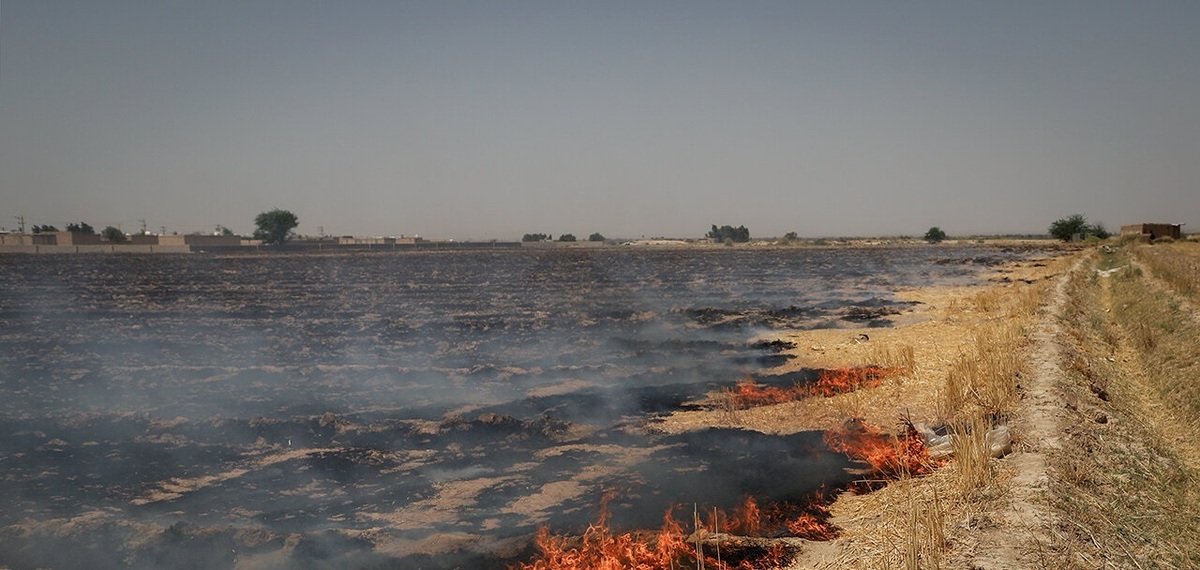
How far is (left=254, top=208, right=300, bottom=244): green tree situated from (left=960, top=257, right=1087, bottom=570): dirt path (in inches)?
6474

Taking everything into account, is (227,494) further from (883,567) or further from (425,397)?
(883,567)

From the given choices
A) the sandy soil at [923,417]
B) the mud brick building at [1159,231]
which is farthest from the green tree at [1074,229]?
the sandy soil at [923,417]

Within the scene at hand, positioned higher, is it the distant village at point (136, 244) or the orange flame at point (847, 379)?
the distant village at point (136, 244)

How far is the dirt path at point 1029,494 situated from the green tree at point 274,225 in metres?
164

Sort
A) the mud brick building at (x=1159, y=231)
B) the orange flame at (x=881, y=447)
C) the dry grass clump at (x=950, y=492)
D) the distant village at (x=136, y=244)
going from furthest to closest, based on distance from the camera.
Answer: the distant village at (x=136, y=244) → the mud brick building at (x=1159, y=231) → the orange flame at (x=881, y=447) → the dry grass clump at (x=950, y=492)

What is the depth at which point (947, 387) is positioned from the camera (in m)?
12.5

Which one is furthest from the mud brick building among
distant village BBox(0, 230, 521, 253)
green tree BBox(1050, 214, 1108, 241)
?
distant village BBox(0, 230, 521, 253)

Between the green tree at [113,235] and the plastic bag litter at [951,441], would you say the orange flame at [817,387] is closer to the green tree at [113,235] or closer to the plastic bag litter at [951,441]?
the plastic bag litter at [951,441]

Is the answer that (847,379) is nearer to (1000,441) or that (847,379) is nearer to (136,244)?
(1000,441)

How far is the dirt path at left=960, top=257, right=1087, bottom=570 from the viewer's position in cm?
590

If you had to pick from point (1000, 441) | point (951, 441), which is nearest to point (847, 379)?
point (951, 441)

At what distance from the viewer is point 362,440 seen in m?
12.6

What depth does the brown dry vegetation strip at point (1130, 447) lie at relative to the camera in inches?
241

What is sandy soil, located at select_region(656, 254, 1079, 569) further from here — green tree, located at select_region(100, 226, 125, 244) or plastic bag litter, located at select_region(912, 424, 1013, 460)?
green tree, located at select_region(100, 226, 125, 244)
